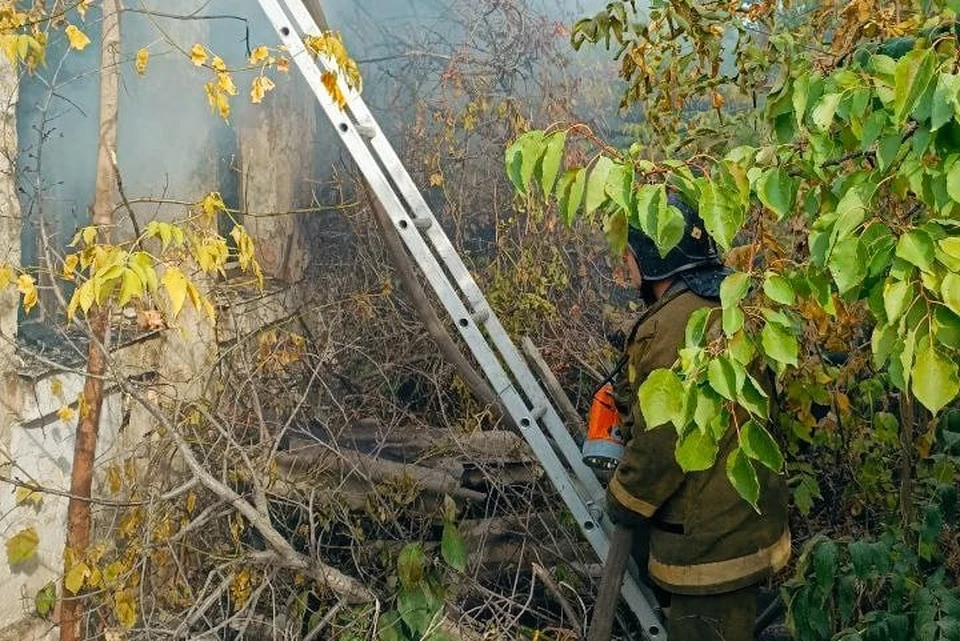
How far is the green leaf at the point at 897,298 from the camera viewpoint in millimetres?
1491

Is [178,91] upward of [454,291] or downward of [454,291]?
upward

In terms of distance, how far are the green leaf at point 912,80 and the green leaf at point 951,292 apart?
10.6 inches

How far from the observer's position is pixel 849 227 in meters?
1.62

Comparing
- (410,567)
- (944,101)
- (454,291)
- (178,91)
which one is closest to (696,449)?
(944,101)

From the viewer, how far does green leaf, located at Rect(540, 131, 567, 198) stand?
1.80m

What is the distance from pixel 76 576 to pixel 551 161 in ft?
8.33

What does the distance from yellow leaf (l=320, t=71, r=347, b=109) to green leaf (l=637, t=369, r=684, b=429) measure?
1.92 metres

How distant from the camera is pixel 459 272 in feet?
11.4

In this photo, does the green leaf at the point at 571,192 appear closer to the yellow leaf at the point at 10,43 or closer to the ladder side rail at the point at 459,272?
the ladder side rail at the point at 459,272

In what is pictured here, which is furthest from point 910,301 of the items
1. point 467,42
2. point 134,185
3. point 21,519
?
point 467,42

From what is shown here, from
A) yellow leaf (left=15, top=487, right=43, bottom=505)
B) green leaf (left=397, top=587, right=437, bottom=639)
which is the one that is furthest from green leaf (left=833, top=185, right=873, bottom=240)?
yellow leaf (left=15, top=487, right=43, bottom=505)

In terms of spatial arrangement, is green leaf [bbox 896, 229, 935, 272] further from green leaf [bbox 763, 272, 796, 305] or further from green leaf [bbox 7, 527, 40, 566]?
green leaf [bbox 7, 527, 40, 566]

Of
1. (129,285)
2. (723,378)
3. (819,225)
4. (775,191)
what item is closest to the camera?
(723,378)

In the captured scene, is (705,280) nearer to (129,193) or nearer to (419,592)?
(419,592)
